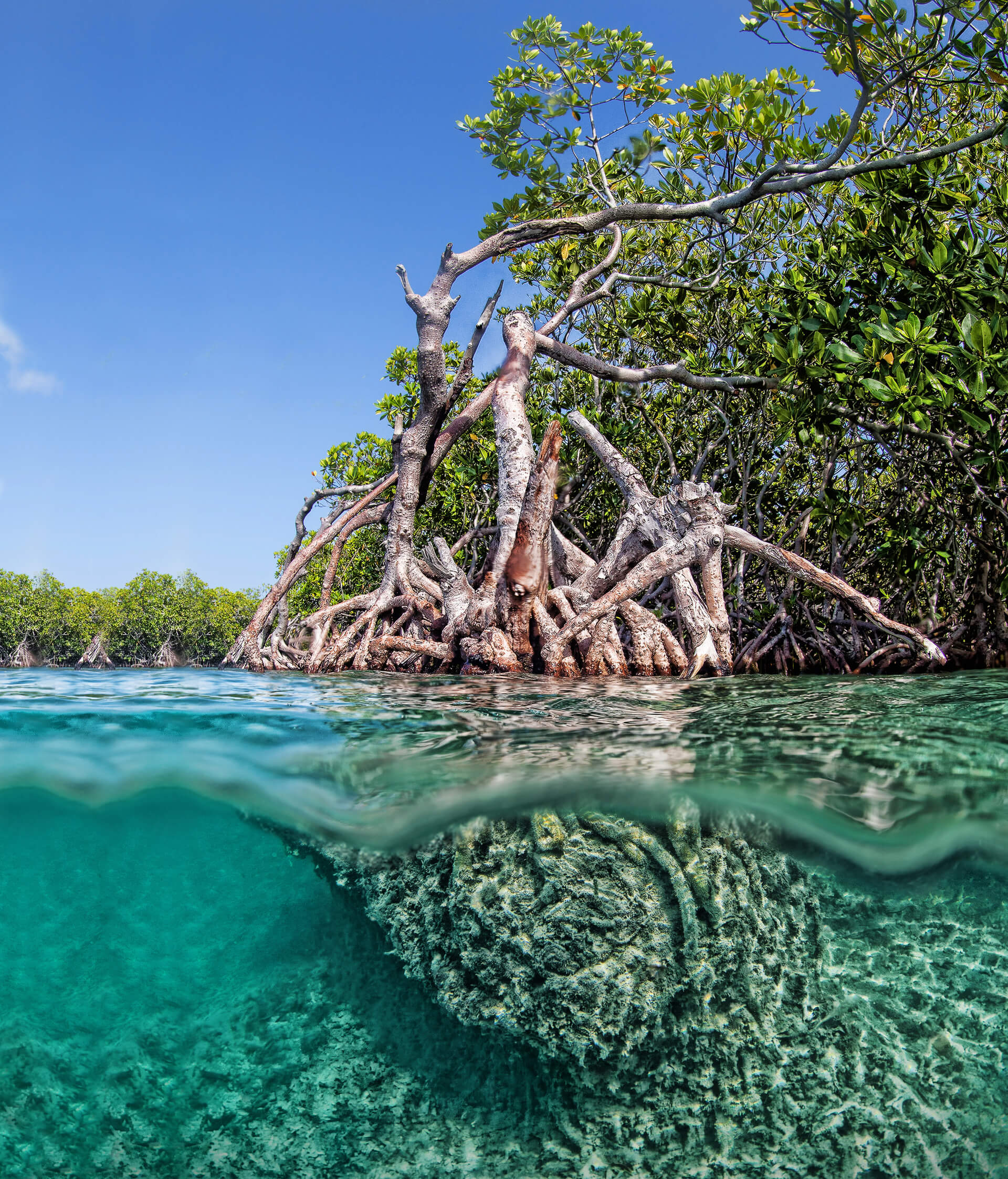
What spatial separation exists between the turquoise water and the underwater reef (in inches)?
1.0

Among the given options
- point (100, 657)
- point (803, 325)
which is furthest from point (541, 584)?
point (100, 657)

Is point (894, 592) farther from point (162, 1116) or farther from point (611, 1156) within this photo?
point (162, 1116)

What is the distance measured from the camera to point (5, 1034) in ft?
11.6

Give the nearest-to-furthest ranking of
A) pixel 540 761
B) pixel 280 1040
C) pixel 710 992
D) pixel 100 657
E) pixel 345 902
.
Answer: pixel 710 992, pixel 280 1040, pixel 540 761, pixel 345 902, pixel 100 657

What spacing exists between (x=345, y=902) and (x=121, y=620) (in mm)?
45377

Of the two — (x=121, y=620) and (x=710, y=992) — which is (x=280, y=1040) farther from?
(x=121, y=620)

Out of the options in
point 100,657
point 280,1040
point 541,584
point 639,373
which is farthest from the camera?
point 100,657

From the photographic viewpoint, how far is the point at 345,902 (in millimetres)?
4020

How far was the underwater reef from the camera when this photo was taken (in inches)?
110

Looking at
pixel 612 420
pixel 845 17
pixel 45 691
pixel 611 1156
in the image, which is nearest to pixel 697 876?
pixel 611 1156

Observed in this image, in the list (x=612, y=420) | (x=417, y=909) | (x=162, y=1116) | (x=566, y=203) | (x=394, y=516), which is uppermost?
(x=566, y=203)

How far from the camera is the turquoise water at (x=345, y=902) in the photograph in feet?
9.84

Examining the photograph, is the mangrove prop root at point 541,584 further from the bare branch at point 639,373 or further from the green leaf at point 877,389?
the green leaf at point 877,389

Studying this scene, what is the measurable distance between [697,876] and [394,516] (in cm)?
749
